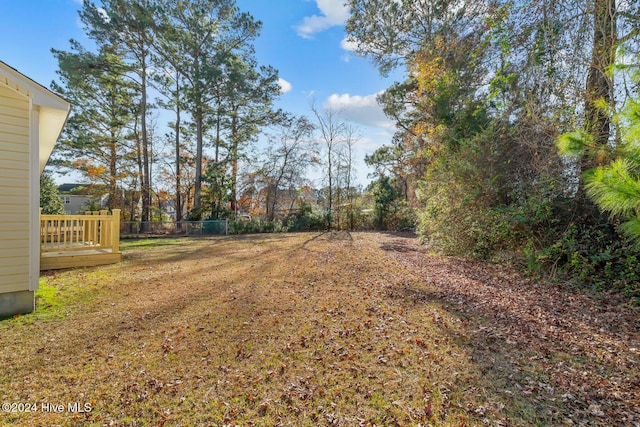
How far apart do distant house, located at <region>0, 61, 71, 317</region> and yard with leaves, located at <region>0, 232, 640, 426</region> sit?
45 centimetres

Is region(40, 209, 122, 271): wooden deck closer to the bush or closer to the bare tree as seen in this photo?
the bush

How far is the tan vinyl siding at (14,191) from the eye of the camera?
351 centimetres

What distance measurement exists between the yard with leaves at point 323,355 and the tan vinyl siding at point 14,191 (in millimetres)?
648

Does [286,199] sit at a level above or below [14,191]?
above

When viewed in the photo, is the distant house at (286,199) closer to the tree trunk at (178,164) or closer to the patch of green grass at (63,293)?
the tree trunk at (178,164)

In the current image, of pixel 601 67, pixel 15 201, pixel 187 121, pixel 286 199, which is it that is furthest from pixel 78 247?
pixel 187 121

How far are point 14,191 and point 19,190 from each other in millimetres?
47

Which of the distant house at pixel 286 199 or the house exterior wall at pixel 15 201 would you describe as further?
the distant house at pixel 286 199

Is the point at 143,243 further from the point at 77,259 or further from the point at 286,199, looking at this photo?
the point at 286,199

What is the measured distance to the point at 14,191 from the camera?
3592 millimetres

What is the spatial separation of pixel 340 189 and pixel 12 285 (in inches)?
612

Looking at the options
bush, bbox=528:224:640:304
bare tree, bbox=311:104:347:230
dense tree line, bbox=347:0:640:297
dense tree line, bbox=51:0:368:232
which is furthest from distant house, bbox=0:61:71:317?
bare tree, bbox=311:104:347:230

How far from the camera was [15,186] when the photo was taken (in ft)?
11.8

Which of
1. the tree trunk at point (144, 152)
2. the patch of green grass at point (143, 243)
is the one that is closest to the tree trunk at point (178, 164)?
the tree trunk at point (144, 152)
